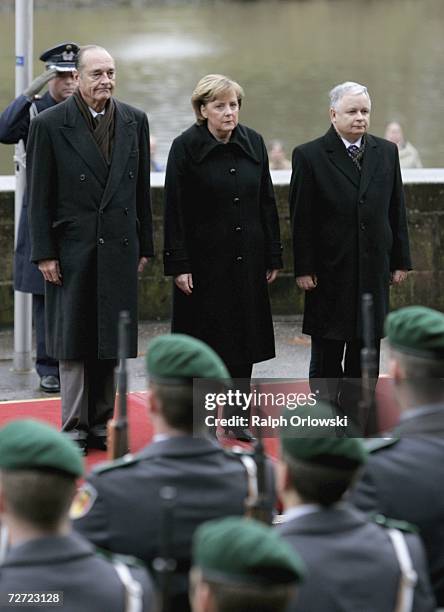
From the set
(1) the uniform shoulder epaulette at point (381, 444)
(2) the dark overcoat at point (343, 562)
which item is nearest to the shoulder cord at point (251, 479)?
(1) the uniform shoulder epaulette at point (381, 444)

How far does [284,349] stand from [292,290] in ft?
2.46

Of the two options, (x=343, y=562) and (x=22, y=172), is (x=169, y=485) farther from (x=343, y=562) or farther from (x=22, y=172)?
(x=22, y=172)

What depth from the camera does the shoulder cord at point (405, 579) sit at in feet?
12.5

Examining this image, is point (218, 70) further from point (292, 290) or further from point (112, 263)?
point (112, 263)

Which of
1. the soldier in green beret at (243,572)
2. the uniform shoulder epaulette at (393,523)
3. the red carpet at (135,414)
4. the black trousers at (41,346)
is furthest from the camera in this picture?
the black trousers at (41,346)

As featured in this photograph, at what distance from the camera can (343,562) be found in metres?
3.73

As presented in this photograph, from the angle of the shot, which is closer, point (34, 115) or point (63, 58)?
point (63, 58)

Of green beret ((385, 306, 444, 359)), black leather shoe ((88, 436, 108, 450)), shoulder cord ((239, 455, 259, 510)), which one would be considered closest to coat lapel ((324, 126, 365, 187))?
black leather shoe ((88, 436, 108, 450))

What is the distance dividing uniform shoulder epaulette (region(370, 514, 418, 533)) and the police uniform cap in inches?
165

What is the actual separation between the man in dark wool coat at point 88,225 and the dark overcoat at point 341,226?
2.44 feet

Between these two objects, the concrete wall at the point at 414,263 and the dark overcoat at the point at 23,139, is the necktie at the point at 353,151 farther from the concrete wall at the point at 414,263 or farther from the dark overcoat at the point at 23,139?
the concrete wall at the point at 414,263

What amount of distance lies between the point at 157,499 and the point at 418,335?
0.97m

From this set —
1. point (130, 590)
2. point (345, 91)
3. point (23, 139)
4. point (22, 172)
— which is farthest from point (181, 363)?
point (22, 172)

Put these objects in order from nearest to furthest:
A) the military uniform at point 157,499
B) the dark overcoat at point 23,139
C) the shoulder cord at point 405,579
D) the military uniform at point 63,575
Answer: the military uniform at point 63,575 < the shoulder cord at point 405,579 < the military uniform at point 157,499 < the dark overcoat at point 23,139
